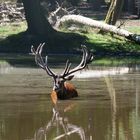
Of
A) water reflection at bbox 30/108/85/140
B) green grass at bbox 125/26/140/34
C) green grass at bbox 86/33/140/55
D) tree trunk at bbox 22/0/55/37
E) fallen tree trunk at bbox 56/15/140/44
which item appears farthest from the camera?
green grass at bbox 125/26/140/34

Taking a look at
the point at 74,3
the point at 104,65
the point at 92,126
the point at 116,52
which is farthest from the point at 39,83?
the point at 74,3

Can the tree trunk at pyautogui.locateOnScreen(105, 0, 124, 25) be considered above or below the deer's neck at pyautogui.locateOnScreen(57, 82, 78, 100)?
below

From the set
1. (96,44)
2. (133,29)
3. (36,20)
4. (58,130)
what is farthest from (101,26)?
(58,130)

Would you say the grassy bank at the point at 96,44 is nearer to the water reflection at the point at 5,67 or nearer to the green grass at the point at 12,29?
the green grass at the point at 12,29

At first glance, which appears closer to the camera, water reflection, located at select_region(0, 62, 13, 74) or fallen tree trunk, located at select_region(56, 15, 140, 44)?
water reflection, located at select_region(0, 62, 13, 74)

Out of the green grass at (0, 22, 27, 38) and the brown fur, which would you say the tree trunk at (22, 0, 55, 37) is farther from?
the brown fur

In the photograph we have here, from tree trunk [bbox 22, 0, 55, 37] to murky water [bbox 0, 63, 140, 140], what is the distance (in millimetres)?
8989

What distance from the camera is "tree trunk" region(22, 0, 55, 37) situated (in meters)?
31.3

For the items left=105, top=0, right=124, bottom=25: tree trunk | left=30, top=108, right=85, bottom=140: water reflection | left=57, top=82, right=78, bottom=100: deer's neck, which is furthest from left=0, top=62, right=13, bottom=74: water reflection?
left=105, top=0, right=124, bottom=25: tree trunk

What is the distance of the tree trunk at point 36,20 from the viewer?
103 ft

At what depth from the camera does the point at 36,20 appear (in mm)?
31375

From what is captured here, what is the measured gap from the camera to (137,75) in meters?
21.7

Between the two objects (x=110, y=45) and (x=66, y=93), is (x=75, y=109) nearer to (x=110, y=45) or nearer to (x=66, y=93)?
(x=66, y=93)

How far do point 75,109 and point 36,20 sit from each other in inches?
661
